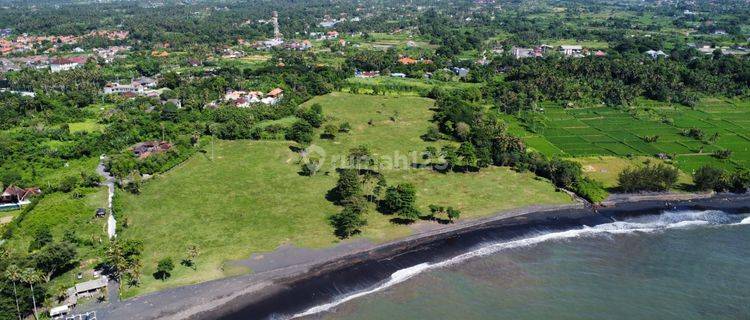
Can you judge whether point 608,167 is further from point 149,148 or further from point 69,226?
point 69,226

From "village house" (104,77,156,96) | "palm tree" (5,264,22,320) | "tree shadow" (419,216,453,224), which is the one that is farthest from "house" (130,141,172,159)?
"tree shadow" (419,216,453,224)

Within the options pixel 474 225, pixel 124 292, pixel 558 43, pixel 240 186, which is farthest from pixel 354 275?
pixel 558 43

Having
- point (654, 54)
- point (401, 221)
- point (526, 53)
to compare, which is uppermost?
point (654, 54)

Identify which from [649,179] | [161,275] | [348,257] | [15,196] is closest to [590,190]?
[649,179]

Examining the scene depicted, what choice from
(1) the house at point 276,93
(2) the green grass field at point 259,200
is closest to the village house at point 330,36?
(1) the house at point 276,93

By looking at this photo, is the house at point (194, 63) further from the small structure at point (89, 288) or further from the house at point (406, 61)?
the small structure at point (89, 288)

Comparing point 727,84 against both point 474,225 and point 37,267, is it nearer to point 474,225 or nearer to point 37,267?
point 474,225
